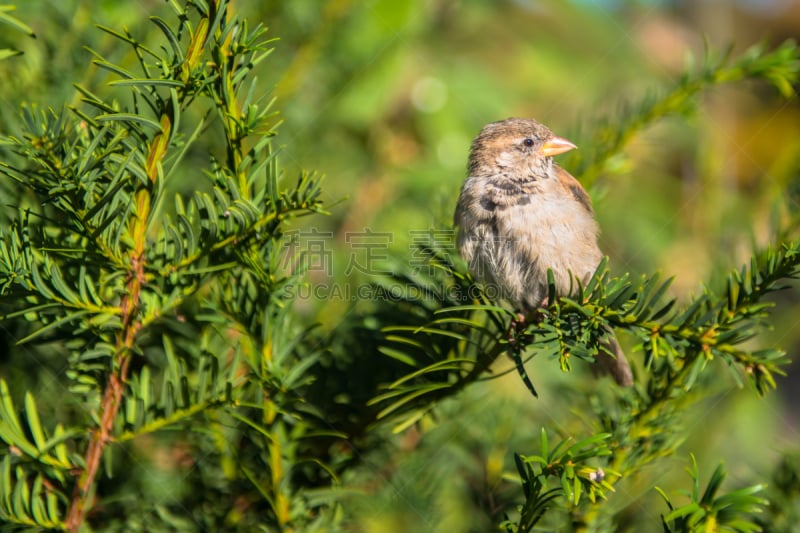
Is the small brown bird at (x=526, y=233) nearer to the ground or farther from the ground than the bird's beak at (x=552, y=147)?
nearer to the ground

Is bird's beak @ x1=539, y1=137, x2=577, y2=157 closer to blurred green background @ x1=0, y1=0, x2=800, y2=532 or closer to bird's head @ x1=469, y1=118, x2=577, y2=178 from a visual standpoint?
bird's head @ x1=469, y1=118, x2=577, y2=178

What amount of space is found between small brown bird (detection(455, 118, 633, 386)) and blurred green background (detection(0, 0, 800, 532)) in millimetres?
106

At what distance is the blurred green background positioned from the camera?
100 cm

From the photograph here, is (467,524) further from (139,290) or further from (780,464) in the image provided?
(139,290)

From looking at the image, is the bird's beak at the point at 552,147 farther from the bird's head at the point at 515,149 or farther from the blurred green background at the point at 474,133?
the blurred green background at the point at 474,133

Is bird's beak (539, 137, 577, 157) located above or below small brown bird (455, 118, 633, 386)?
above

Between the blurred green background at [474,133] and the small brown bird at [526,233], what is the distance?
0.11 m

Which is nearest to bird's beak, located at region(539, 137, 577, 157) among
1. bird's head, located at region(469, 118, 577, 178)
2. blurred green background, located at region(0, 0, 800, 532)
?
bird's head, located at region(469, 118, 577, 178)

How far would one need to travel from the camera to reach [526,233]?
1.40 m

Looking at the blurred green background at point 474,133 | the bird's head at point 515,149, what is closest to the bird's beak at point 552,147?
the bird's head at point 515,149

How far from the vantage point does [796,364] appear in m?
2.36

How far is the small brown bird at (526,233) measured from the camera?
54.4 inches

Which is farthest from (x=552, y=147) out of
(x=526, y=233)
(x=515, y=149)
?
(x=526, y=233)

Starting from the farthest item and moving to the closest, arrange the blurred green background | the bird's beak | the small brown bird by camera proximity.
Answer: the bird's beak → the small brown bird → the blurred green background
